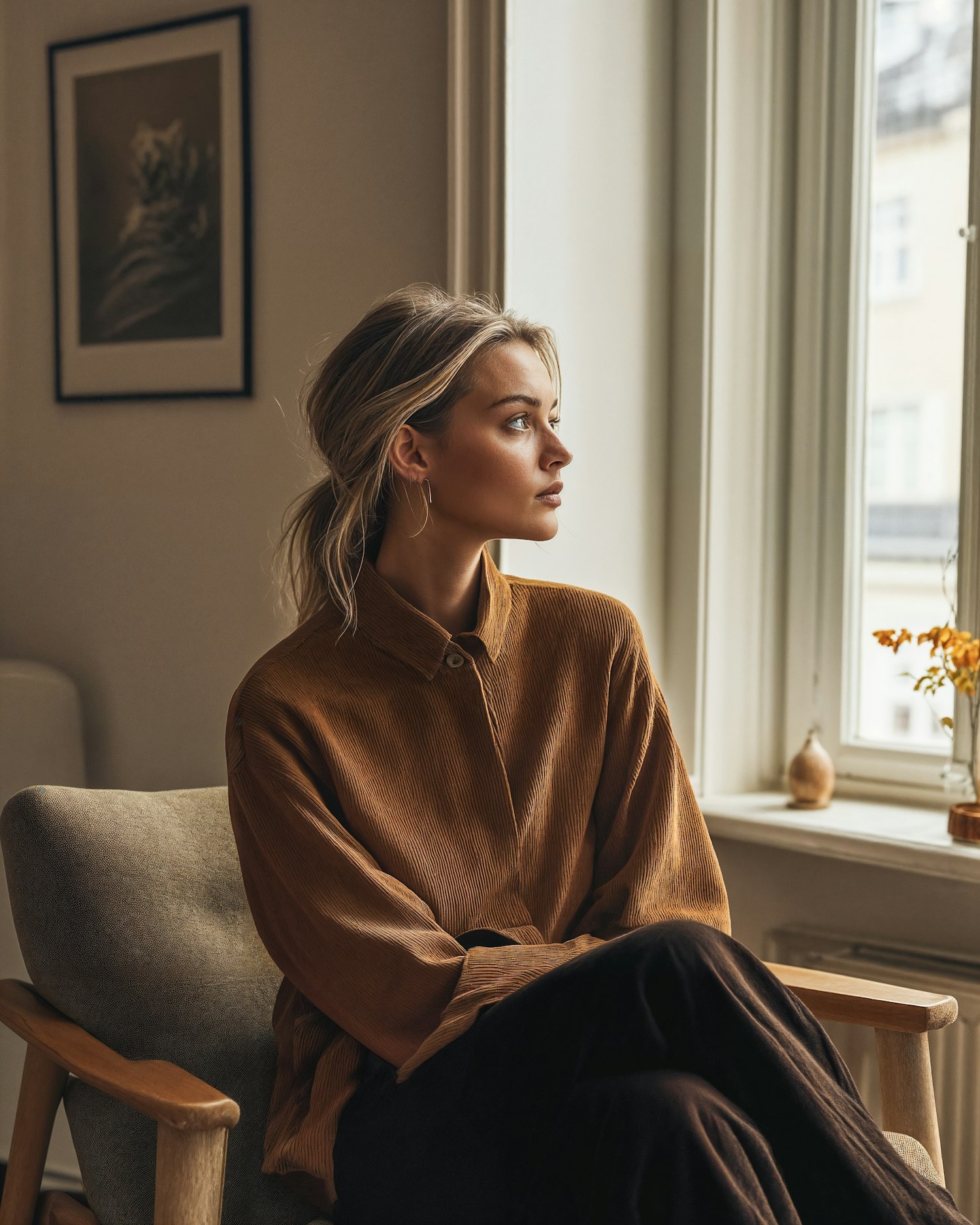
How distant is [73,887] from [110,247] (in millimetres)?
1171

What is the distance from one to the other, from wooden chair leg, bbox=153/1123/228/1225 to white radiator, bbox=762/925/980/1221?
38.2 inches

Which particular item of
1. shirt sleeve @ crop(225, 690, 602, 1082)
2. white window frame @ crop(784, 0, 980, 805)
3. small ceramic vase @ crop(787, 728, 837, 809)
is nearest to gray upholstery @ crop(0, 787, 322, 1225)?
shirt sleeve @ crop(225, 690, 602, 1082)

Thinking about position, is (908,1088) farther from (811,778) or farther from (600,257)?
(600,257)

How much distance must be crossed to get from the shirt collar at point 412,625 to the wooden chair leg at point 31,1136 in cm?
57

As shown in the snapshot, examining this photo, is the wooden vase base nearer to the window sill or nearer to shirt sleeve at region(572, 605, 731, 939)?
the window sill

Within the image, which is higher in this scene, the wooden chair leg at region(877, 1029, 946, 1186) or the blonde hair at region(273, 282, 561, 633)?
the blonde hair at region(273, 282, 561, 633)

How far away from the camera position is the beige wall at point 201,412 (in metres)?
1.84

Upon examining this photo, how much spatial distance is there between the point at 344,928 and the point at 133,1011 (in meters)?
0.28

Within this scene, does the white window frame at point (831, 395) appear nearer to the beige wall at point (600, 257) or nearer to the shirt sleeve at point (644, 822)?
the beige wall at point (600, 257)

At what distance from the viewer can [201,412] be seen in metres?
2.02

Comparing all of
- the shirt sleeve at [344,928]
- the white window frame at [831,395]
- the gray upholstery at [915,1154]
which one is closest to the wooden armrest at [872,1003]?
the gray upholstery at [915,1154]

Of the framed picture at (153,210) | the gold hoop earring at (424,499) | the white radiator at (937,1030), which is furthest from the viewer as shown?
the framed picture at (153,210)

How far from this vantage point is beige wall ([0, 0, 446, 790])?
1.84 m

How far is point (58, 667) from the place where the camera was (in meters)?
2.21
